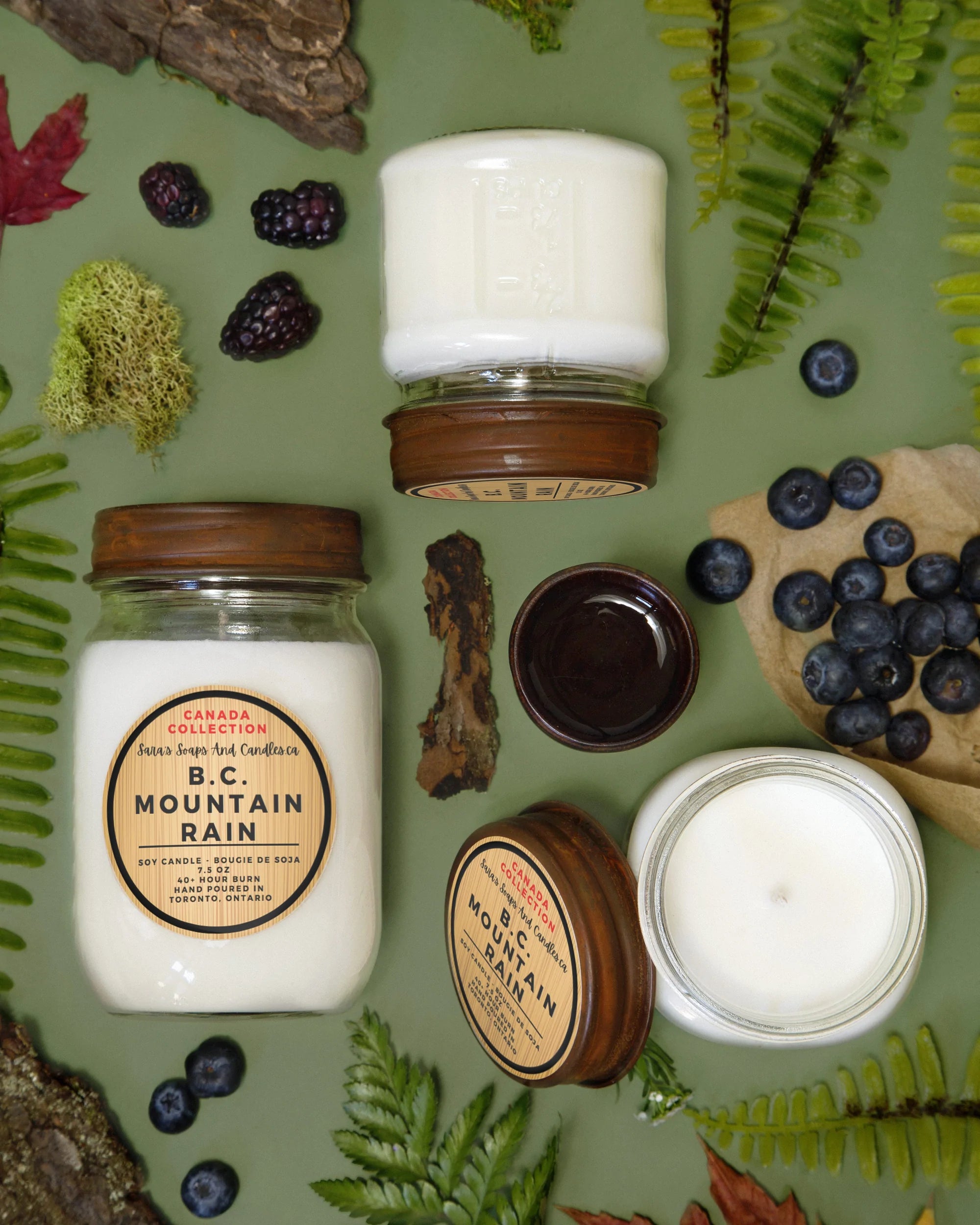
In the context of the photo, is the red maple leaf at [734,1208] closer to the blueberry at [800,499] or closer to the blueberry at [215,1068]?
the blueberry at [215,1068]

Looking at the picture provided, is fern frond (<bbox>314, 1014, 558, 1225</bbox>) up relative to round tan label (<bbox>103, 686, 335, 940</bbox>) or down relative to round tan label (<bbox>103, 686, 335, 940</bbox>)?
down

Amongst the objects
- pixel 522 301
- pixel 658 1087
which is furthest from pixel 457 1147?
pixel 522 301

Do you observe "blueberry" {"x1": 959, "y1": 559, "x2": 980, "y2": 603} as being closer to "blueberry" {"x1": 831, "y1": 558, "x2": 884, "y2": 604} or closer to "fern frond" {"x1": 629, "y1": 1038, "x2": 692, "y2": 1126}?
"blueberry" {"x1": 831, "y1": 558, "x2": 884, "y2": 604}

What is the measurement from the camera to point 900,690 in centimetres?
101

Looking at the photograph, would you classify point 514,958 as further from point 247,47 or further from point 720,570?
point 247,47

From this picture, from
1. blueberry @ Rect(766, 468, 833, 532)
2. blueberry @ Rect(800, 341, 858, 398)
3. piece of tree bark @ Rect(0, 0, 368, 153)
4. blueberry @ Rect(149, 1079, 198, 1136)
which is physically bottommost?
blueberry @ Rect(149, 1079, 198, 1136)

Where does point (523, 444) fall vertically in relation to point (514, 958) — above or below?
above

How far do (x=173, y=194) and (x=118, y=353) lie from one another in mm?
188

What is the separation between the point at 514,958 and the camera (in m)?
0.93

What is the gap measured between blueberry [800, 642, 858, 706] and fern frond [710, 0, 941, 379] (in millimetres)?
338

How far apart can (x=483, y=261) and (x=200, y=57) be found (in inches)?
17.4

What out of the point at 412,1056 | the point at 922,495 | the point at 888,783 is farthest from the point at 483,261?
the point at 412,1056

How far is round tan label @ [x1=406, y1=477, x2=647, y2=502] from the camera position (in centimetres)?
90

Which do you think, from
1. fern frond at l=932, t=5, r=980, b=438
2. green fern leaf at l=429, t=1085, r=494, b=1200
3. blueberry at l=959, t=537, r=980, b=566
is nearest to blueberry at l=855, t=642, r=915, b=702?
blueberry at l=959, t=537, r=980, b=566
